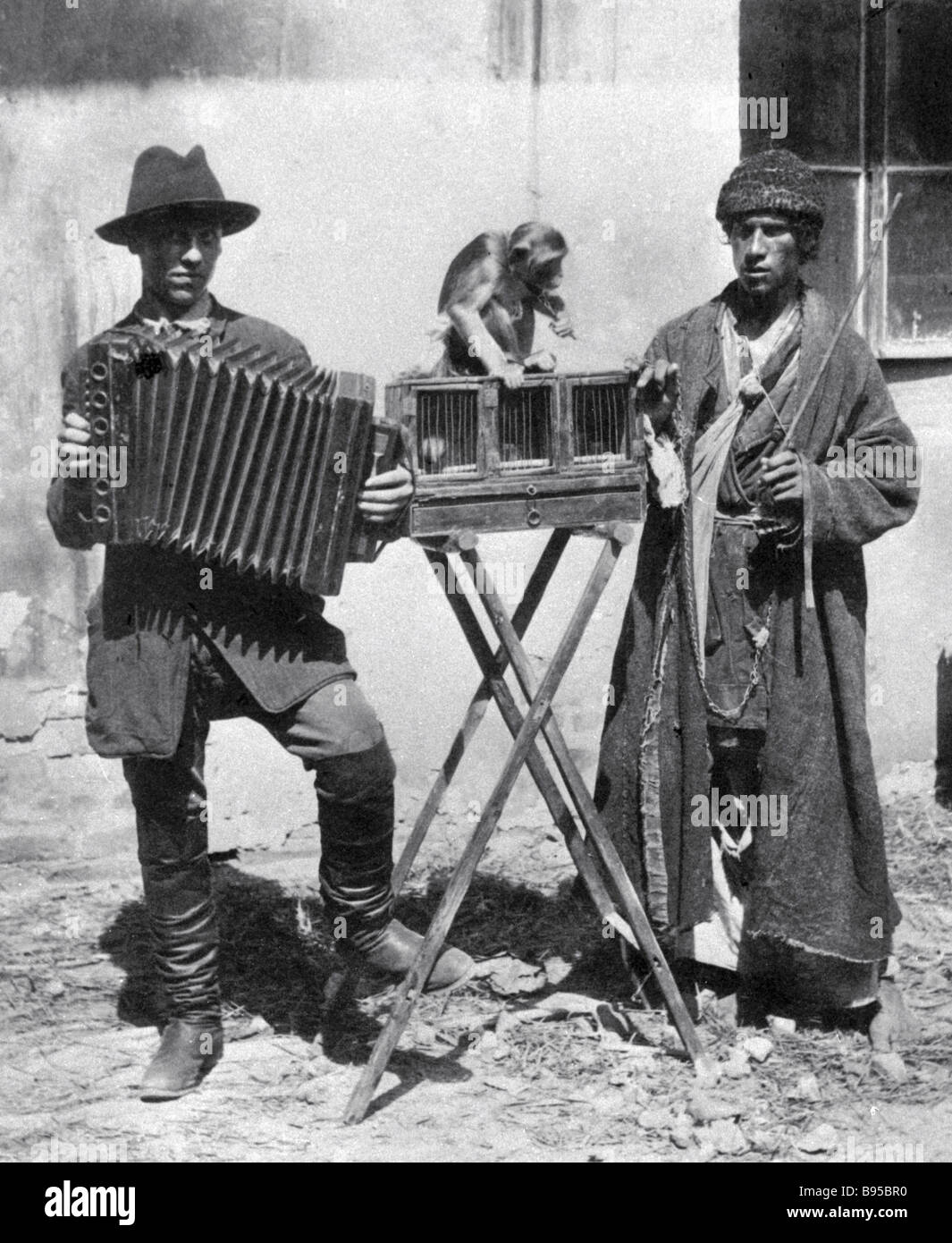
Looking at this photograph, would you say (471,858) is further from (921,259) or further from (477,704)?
(921,259)

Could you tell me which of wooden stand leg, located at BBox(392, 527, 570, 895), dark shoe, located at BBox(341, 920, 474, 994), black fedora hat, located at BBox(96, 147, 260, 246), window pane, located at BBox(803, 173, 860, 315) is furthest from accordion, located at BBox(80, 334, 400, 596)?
window pane, located at BBox(803, 173, 860, 315)

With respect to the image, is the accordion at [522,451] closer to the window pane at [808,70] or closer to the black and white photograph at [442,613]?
the black and white photograph at [442,613]

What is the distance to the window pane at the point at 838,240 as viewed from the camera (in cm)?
661

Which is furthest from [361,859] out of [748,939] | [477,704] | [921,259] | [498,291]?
[921,259]

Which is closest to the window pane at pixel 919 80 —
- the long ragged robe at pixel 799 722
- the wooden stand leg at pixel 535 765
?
the long ragged robe at pixel 799 722

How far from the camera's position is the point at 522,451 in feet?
13.2

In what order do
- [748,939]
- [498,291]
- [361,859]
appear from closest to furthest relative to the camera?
[361,859] → [498,291] → [748,939]

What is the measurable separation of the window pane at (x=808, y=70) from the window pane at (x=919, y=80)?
0.50 ft

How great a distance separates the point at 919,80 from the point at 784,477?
3.16 m

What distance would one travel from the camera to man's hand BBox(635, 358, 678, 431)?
4.09m

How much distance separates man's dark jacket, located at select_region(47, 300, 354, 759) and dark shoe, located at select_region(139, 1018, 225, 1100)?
810 millimetres

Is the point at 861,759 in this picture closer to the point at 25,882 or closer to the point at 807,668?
the point at 807,668

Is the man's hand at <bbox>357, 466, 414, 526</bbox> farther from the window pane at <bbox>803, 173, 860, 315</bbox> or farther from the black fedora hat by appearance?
the window pane at <bbox>803, 173, 860, 315</bbox>

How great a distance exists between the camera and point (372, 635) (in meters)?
5.98
